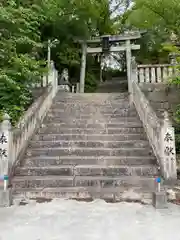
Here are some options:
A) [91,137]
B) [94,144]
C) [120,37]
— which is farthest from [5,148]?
[120,37]

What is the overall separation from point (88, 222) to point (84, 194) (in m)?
1.04

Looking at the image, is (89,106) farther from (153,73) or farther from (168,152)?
(168,152)

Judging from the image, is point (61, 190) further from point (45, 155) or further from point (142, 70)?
point (142, 70)

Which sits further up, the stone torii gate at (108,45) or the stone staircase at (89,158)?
the stone torii gate at (108,45)

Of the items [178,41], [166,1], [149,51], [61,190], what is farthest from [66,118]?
[149,51]

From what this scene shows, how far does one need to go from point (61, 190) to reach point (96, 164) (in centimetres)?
108

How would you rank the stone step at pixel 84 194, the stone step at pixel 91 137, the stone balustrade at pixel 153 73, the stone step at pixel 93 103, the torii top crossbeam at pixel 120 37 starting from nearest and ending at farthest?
the stone step at pixel 84 194
the stone step at pixel 91 137
the stone step at pixel 93 103
the stone balustrade at pixel 153 73
the torii top crossbeam at pixel 120 37

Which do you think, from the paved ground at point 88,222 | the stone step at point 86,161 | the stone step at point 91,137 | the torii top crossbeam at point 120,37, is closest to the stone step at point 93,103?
the stone step at point 91,137

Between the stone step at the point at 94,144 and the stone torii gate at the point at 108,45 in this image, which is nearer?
the stone step at the point at 94,144

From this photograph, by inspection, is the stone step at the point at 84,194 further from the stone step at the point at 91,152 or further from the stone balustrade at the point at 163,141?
the stone step at the point at 91,152

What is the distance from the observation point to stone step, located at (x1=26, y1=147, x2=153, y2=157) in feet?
18.1

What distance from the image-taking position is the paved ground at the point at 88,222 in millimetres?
2906

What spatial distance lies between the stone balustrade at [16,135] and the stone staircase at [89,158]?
19 cm

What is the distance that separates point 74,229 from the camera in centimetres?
307
